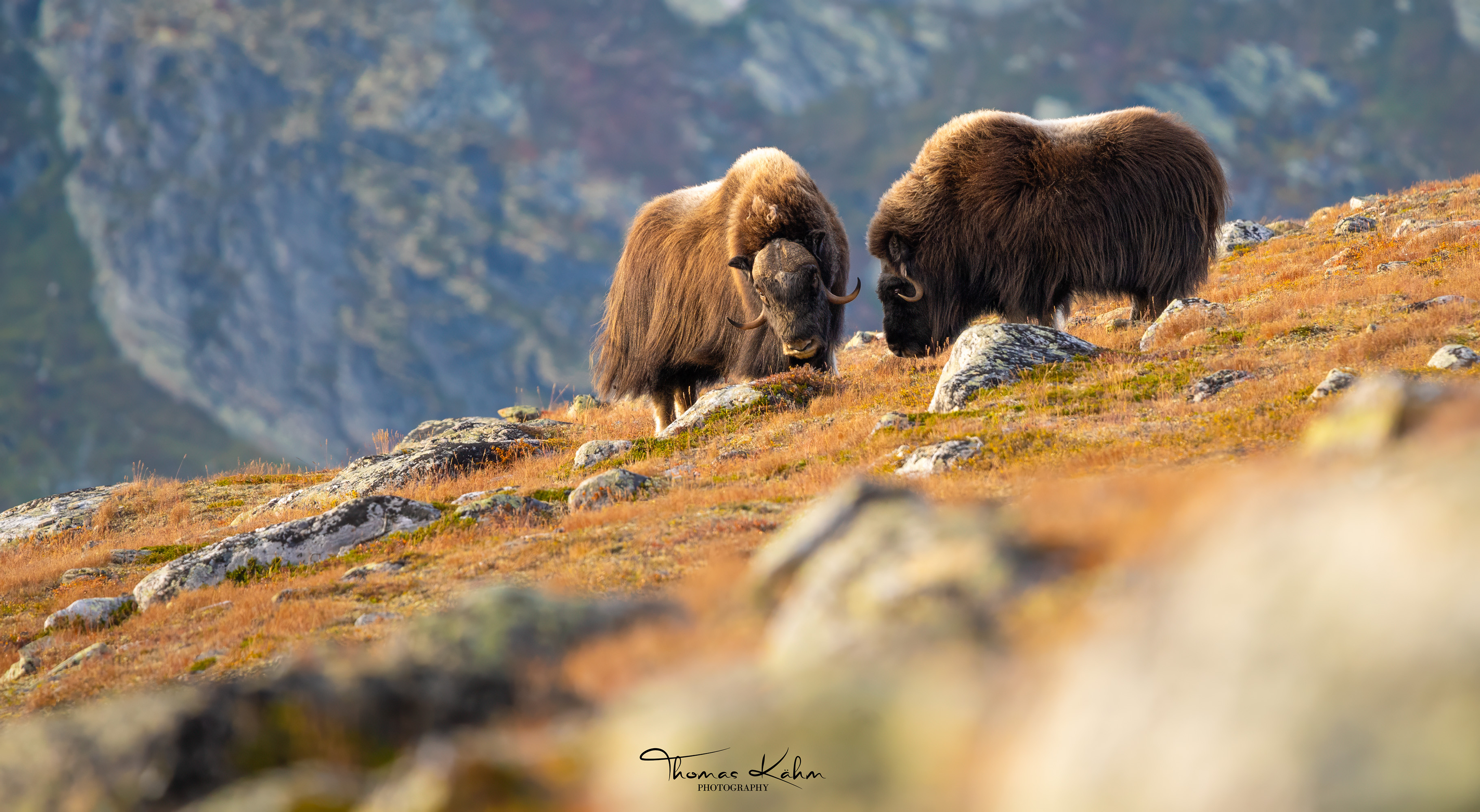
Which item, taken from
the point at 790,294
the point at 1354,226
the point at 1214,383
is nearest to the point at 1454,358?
the point at 1214,383

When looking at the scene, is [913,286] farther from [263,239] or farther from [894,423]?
[263,239]

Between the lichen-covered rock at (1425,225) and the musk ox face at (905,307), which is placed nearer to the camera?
the musk ox face at (905,307)

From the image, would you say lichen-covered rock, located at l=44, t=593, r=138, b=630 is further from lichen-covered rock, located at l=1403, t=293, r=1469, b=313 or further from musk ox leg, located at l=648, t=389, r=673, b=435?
lichen-covered rock, located at l=1403, t=293, r=1469, b=313

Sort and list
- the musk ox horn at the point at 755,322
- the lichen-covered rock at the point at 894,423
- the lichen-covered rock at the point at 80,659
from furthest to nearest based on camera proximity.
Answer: the musk ox horn at the point at 755,322
the lichen-covered rock at the point at 894,423
the lichen-covered rock at the point at 80,659

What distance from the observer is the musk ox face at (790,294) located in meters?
14.9

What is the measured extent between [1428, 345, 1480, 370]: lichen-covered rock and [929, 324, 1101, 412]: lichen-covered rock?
4182 mm

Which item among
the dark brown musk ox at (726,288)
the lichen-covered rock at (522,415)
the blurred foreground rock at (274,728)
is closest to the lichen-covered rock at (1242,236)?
the dark brown musk ox at (726,288)

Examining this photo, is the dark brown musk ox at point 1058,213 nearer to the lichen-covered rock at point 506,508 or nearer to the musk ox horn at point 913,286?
the musk ox horn at point 913,286

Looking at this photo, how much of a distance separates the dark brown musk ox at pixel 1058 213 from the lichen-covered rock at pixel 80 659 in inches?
460

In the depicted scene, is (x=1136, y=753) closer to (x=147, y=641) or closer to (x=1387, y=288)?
(x=147, y=641)

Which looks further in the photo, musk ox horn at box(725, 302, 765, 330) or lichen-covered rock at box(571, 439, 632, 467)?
musk ox horn at box(725, 302, 765, 330)

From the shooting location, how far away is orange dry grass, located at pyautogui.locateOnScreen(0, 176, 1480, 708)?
19.3 feet

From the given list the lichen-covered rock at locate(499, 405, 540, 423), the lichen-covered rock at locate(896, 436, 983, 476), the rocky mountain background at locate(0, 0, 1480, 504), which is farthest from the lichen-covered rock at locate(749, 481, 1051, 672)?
the rocky mountain background at locate(0, 0, 1480, 504)

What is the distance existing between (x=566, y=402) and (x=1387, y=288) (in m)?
19.1
